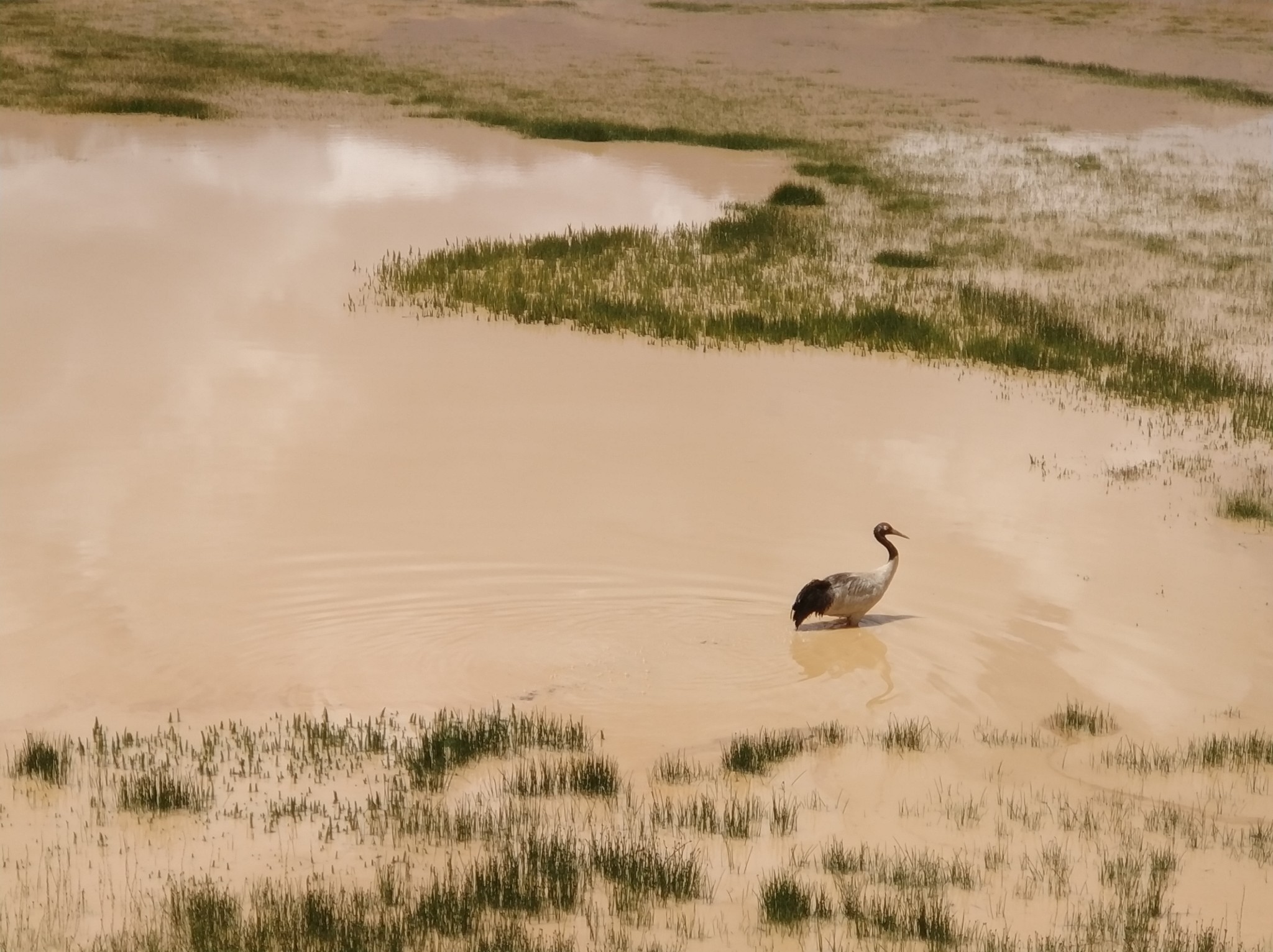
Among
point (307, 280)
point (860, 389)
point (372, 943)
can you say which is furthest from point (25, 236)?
point (372, 943)

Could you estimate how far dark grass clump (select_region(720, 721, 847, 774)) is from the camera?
8.68m

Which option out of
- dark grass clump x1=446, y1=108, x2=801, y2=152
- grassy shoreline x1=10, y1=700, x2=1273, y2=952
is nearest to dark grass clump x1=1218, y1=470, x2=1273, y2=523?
grassy shoreline x1=10, y1=700, x2=1273, y2=952

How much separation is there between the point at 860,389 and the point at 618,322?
3420 millimetres

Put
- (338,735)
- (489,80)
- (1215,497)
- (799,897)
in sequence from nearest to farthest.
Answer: (799,897)
(338,735)
(1215,497)
(489,80)

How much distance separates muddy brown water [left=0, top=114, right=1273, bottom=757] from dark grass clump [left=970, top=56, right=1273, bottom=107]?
32590mm

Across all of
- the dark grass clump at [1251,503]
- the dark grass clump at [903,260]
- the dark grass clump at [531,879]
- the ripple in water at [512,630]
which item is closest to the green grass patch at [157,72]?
the dark grass clump at [903,260]

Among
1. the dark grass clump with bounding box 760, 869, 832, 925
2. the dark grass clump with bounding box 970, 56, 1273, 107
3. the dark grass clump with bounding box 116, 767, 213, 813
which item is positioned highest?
the dark grass clump with bounding box 970, 56, 1273, 107

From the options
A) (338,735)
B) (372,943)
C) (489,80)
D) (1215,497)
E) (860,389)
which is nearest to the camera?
(372,943)

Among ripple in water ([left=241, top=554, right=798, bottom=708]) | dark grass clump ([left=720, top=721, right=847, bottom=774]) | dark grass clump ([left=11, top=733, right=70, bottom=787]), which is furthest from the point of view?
ripple in water ([left=241, top=554, right=798, bottom=708])

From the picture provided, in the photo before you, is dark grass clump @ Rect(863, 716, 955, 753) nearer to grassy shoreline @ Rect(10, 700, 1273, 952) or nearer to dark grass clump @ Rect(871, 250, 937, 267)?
grassy shoreline @ Rect(10, 700, 1273, 952)

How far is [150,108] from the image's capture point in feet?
116

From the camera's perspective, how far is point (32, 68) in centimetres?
4062

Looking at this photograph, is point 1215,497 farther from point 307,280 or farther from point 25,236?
point 25,236

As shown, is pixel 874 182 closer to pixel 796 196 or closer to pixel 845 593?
pixel 796 196
